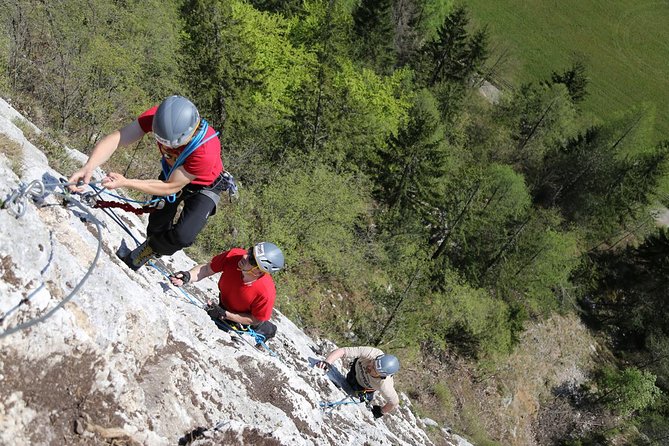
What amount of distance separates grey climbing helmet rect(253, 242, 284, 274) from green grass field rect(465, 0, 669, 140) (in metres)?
57.3

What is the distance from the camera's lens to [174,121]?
444cm

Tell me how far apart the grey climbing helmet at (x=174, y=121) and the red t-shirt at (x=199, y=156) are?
1.06ft

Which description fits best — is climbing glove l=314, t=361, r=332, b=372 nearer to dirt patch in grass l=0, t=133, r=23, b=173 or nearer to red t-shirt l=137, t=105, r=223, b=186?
red t-shirt l=137, t=105, r=223, b=186

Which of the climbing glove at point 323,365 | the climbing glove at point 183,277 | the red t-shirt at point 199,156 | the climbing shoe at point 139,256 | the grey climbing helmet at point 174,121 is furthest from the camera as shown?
the climbing glove at point 323,365

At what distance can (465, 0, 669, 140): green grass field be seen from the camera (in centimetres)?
6026

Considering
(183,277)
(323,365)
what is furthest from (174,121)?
(323,365)

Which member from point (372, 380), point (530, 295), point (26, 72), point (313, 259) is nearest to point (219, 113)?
point (313, 259)

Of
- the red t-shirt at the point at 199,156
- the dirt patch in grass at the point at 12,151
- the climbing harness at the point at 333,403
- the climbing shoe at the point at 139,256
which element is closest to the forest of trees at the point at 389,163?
the dirt patch in grass at the point at 12,151

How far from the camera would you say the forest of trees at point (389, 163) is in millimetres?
16938

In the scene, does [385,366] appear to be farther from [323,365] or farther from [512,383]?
[512,383]

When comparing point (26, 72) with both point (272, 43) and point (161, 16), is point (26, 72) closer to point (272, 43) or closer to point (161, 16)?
point (161, 16)

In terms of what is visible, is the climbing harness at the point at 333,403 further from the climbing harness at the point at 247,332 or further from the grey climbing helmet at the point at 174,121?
the grey climbing helmet at the point at 174,121

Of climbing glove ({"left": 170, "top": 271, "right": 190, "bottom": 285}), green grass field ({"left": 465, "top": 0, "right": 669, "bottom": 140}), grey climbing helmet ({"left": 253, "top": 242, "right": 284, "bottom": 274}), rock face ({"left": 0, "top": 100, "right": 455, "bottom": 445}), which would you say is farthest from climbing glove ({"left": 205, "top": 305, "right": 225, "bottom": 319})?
green grass field ({"left": 465, "top": 0, "right": 669, "bottom": 140})

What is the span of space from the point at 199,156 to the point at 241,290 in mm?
2167
